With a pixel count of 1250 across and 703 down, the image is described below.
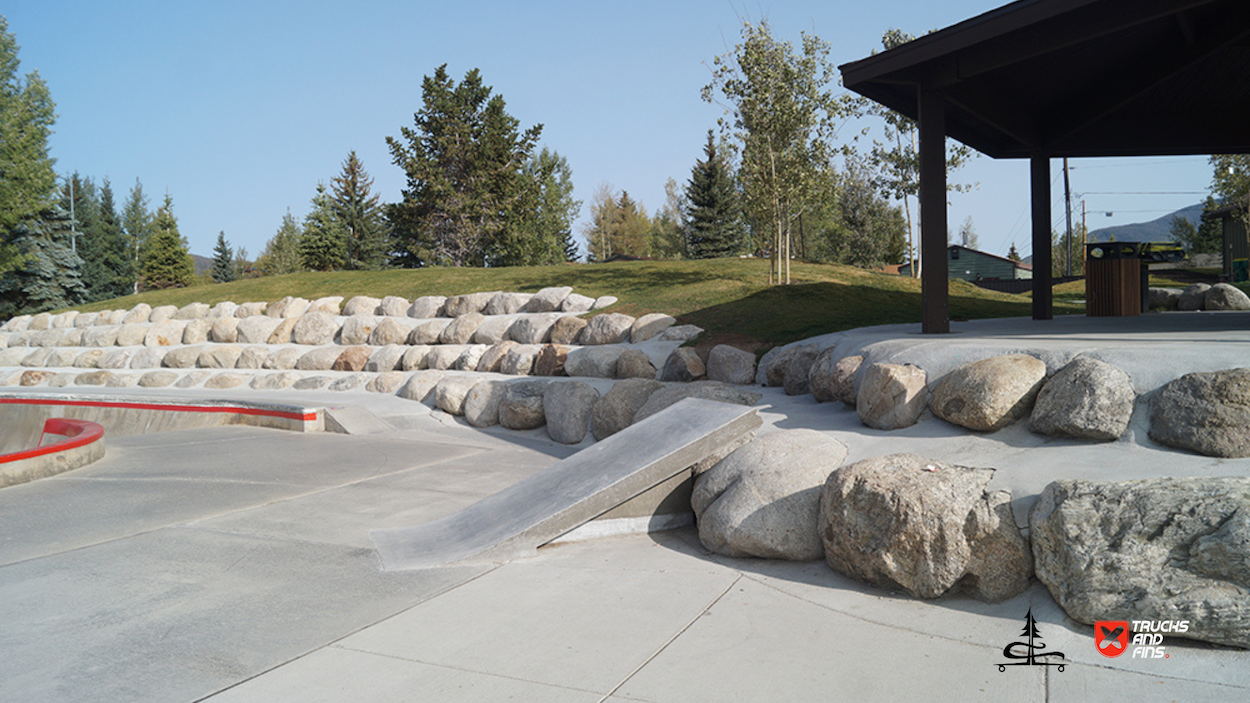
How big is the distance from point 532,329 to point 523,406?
11.5ft

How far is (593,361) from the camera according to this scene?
1121 centimetres

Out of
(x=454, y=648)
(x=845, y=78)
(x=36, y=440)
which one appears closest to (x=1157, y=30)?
(x=845, y=78)

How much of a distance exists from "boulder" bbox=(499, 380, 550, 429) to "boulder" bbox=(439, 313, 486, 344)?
4101 mm

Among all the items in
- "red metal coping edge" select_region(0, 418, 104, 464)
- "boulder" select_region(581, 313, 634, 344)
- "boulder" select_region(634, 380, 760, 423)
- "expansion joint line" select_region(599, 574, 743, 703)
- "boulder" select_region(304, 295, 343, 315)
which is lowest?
"expansion joint line" select_region(599, 574, 743, 703)

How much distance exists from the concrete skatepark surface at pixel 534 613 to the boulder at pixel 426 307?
9987 mm

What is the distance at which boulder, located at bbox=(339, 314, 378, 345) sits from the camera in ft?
51.8

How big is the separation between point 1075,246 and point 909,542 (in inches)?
2914

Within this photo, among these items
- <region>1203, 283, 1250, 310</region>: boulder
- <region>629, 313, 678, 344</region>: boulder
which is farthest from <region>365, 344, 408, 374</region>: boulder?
<region>1203, 283, 1250, 310</region>: boulder

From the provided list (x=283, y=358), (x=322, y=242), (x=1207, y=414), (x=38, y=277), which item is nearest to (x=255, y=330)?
(x=283, y=358)

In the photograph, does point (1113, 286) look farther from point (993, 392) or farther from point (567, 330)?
point (567, 330)

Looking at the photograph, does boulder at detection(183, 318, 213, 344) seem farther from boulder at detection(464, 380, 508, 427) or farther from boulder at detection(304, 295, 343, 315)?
boulder at detection(464, 380, 508, 427)

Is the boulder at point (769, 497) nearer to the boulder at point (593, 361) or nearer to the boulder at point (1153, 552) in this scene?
the boulder at point (1153, 552)

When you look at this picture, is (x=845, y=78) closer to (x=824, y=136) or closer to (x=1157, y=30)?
(x=1157, y=30)

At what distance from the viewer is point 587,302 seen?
14547mm
